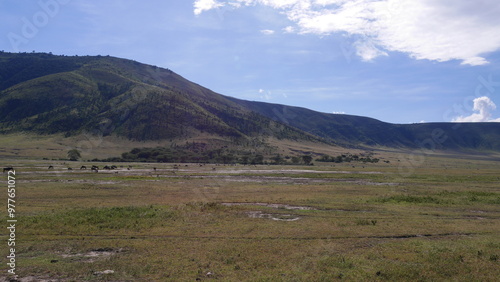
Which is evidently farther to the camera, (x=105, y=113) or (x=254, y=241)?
(x=105, y=113)

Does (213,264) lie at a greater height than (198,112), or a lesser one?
lesser

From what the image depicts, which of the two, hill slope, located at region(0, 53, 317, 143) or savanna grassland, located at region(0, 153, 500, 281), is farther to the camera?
hill slope, located at region(0, 53, 317, 143)

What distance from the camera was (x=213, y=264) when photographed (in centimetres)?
1469

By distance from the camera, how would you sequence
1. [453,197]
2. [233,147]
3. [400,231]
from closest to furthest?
[400,231] → [453,197] → [233,147]

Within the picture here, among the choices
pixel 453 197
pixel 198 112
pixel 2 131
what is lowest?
pixel 453 197

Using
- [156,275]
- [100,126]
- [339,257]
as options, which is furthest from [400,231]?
[100,126]

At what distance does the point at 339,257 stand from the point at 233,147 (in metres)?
141

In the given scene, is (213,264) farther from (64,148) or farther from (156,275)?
(64,148)

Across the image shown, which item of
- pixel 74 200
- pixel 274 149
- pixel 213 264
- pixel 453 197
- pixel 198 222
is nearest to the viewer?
pixel 213 264

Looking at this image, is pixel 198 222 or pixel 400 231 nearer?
pixel 400 231

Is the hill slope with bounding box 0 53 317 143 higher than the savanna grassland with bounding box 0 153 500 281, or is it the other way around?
the hill slope with bounding box 0 53 317 143

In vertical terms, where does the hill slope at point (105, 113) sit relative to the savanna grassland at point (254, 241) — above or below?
above

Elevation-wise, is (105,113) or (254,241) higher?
(105,113)

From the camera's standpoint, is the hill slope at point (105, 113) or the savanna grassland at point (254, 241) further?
the hill slope at point (105, 113)
